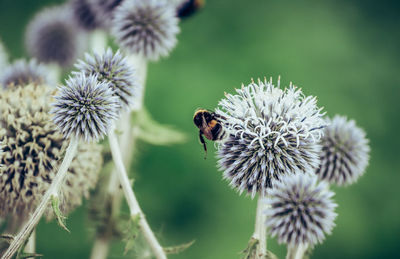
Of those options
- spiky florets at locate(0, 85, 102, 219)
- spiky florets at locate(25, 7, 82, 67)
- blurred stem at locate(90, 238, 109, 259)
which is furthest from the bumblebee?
spiky florets at locate(25, 7, 82, 67)

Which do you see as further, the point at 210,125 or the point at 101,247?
the point at 101,247

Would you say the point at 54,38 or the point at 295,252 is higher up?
the point at 54,38

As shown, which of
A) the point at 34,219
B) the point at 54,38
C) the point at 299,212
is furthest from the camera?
the point at 54,38

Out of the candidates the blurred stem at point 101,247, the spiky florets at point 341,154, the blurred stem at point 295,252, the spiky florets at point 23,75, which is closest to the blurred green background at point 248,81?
the blurred stem at point 101,247

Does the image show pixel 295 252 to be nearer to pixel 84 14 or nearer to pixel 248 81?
pixel 84 14

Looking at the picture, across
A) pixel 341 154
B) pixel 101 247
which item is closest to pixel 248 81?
pixel 341 154
